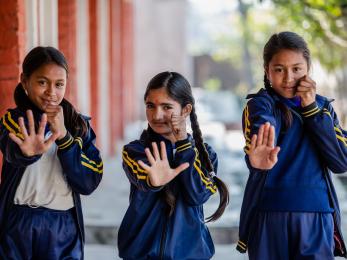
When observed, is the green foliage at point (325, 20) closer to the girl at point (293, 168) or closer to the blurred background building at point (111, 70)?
the blurred background building at point (111, 70)

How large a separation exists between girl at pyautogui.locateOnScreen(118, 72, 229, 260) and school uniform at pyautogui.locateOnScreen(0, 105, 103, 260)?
20 centimetres

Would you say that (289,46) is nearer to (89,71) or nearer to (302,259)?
(302,259)

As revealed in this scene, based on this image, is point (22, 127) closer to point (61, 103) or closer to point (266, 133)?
point (61, 103)

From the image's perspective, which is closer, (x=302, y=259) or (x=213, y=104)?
(x=302, y=259)

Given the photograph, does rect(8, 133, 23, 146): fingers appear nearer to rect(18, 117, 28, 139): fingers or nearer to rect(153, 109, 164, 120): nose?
rect(18, 117, 28, 139): fingers

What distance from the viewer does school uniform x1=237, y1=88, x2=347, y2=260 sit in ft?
8.16

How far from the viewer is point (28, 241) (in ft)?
7.95

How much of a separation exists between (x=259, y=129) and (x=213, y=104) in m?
19.5

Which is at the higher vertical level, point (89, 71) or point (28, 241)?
point (89, 71)

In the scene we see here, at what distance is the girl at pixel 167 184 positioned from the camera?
7.85 ft

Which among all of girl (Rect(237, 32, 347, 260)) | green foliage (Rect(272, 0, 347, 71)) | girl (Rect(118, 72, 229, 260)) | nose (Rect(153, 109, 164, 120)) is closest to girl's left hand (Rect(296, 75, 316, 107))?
girl (Rect(237, 32, 347, 260))

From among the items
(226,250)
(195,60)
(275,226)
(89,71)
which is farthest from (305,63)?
(195,60)

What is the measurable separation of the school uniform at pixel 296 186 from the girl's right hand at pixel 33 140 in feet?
2.53

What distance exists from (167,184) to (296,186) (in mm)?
509
